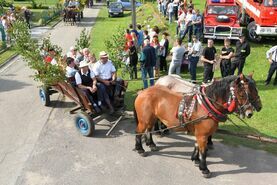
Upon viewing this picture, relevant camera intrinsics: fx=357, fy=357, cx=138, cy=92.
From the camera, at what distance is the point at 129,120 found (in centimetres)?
970

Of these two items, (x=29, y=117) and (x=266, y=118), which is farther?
(x=29, y=117)

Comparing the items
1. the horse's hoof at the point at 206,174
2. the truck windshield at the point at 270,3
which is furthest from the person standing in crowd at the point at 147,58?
the truck windshield at the point at 270,3

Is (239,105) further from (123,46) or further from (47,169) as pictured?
(123,46)

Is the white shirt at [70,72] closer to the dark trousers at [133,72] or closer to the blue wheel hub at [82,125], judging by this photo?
the blue wheel hub at [82,125]

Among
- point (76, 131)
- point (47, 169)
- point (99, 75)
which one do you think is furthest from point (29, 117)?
point (47, 169)

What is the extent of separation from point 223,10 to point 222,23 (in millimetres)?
915

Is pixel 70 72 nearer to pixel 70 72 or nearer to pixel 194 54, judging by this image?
pixel 70 72

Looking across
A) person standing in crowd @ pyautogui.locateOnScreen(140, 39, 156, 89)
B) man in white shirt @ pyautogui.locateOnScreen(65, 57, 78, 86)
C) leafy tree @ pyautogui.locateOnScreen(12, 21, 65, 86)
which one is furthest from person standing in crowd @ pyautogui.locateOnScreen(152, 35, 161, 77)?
man in white shirt @ pyautogui.locateOnScreen(65, 57, 78, 86)

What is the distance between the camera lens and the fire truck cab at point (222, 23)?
642 inches

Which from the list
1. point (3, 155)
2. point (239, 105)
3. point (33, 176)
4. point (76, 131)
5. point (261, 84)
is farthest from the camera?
point (261, 84)

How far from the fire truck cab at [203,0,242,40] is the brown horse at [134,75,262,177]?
388 inches

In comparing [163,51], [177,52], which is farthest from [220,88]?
[163,51]

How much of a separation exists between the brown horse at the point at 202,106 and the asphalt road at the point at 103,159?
442mm

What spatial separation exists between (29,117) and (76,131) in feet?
6.34
